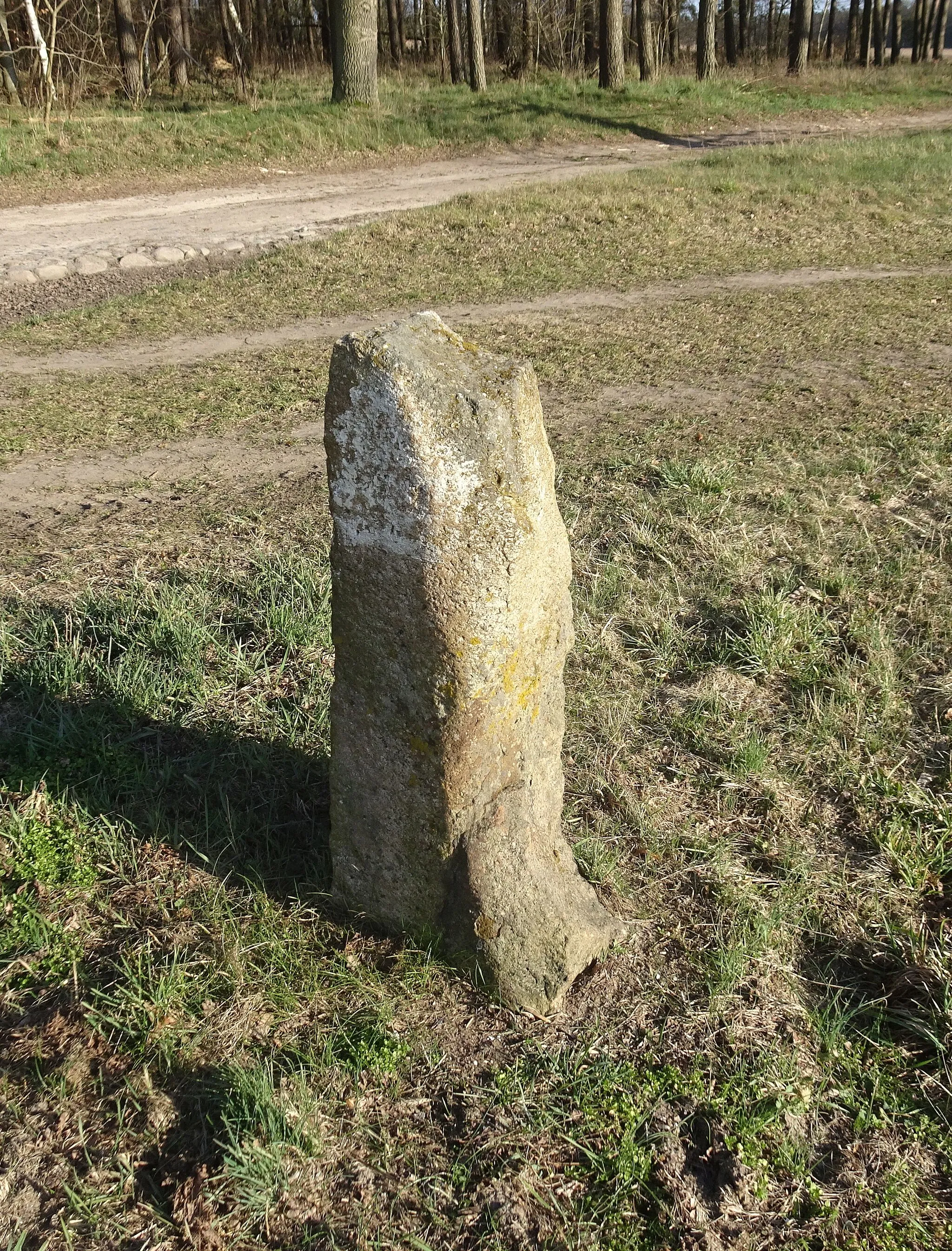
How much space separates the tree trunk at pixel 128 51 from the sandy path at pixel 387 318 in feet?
46.9

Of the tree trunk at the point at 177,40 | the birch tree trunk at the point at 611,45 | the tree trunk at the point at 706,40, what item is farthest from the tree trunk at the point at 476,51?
the tree trunk at the point at 177,40

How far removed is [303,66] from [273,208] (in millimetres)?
17847

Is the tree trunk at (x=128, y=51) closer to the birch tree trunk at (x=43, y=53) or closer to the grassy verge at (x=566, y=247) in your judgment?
the birch tree trunk at (x=43, y=53)

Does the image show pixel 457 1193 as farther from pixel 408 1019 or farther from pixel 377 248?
pixel 377 248

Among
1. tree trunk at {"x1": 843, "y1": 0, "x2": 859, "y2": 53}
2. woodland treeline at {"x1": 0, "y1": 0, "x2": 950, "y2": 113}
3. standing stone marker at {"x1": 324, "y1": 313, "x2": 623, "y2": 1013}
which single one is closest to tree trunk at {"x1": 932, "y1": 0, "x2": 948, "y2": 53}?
woodland treeline at {"x1": 0, "y1": 0, "x2": 950, "y2": 113}

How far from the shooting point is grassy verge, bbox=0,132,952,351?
8969 mm

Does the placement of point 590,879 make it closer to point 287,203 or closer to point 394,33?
point 287,203

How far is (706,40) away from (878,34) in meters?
14.8

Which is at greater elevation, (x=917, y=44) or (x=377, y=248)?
(x=917, y=44)

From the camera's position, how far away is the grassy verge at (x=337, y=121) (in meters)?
14.1

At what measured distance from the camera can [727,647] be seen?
405 centimetres

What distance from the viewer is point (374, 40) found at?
1720 cm

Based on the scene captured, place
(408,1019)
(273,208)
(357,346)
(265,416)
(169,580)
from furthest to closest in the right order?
1. (273,208)
2. (265,416)
3. (169,580)
4. (408,1019)
5. (357,346)

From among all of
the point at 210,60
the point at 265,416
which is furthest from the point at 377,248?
the point at 210,60
